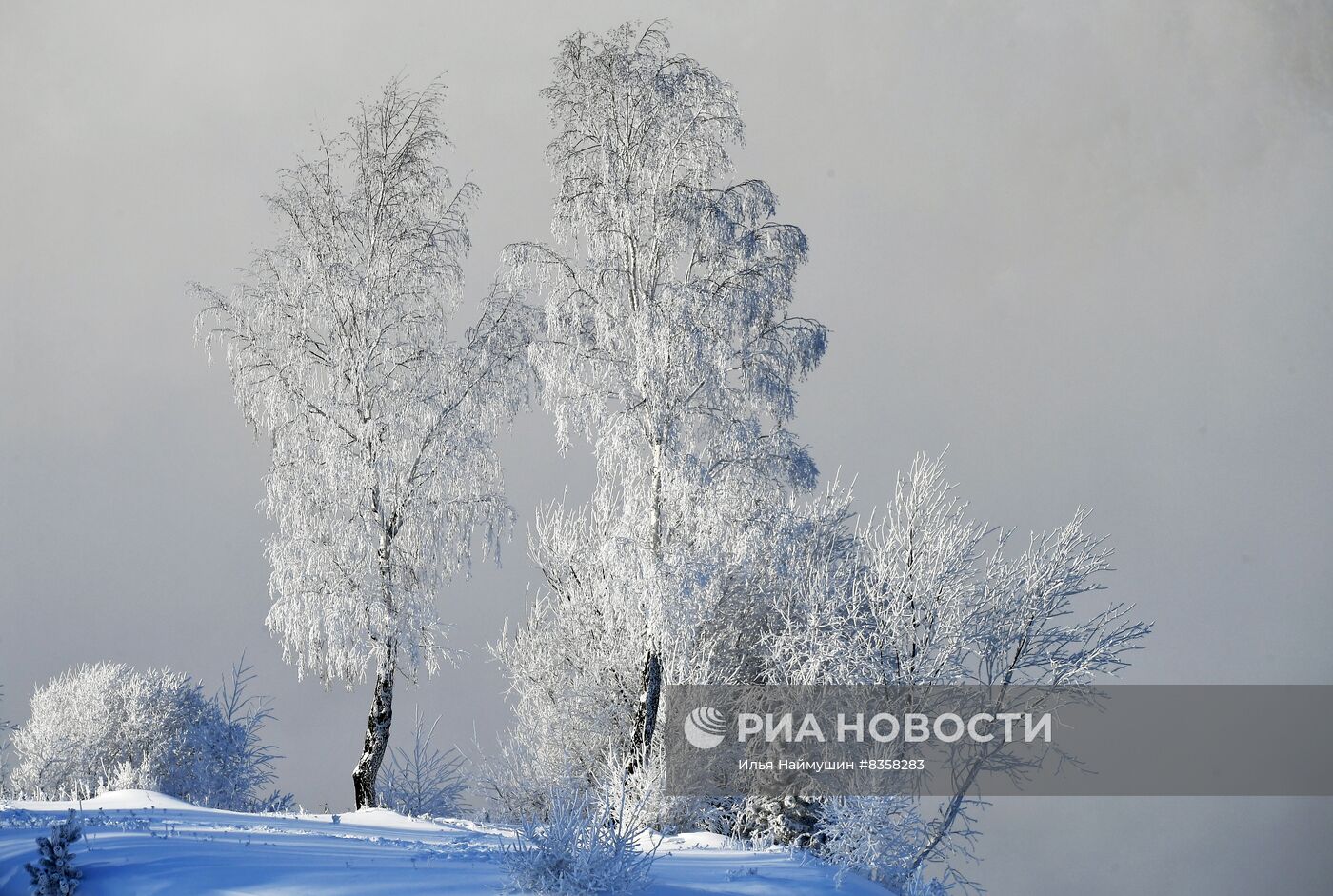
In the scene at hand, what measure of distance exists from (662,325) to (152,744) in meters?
8.63

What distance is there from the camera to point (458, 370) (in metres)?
13.7

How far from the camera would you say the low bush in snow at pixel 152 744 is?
14977mm

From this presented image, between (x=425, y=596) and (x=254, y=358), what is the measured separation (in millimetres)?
3382

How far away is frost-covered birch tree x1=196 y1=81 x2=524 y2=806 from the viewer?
1302cm

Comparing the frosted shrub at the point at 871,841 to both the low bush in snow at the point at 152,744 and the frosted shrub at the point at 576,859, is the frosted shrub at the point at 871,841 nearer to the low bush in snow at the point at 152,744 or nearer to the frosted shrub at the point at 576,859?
the frosted shrub at the point at 576,859

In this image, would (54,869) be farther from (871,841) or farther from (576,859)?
(871,841)

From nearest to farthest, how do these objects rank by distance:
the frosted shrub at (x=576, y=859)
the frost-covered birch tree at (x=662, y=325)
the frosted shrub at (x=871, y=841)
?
the frosted shrub at (x=576, y=859) → the frosted shrub at (x=871, y=841) → the frost-covered birch tree at (x=662, y=325)

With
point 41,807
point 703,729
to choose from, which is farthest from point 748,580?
point 41,807

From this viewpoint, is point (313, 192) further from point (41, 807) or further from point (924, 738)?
point (924, 738)

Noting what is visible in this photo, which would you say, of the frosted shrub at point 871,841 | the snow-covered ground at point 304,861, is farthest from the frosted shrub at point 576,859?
the frosted shrub at point 871,841

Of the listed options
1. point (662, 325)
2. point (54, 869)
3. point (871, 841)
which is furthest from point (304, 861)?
point (662, 325)

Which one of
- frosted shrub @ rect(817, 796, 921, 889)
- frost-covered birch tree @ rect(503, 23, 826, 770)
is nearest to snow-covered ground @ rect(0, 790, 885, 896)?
frosted shrub @ rect(817, 796, 921, 889)

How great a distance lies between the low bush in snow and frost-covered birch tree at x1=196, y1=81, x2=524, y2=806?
273 cm

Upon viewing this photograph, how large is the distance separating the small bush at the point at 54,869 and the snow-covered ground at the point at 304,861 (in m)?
0.08
